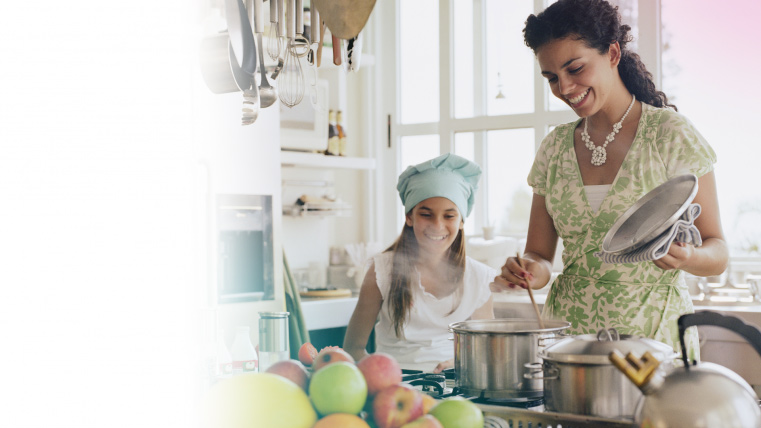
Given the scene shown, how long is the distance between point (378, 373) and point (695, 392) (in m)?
0.35

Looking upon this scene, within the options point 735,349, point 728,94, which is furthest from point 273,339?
point 728,94

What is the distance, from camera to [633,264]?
5.31 feet

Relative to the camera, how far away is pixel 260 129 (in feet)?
9.69

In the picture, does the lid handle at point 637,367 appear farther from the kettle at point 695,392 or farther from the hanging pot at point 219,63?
the hanging pot at point 219,63

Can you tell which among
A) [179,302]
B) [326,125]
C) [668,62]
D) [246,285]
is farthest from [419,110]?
[179,302]

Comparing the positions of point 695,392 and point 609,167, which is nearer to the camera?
point 695,392

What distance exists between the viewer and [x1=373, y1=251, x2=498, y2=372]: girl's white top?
2232 mm

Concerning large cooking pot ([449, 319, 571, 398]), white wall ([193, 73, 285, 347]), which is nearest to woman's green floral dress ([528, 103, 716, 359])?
large cooking pot ([449, 319, 571, 398])

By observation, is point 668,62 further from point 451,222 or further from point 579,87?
point 579,87

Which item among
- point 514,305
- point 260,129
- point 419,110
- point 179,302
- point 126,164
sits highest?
point 419,110

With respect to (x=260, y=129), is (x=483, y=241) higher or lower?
lower

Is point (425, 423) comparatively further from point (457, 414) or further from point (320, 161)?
point (320, 161)

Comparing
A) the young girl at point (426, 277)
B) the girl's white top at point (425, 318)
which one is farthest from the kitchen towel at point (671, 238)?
the young girl at point (426, 277)

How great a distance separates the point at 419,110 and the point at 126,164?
131 inches
